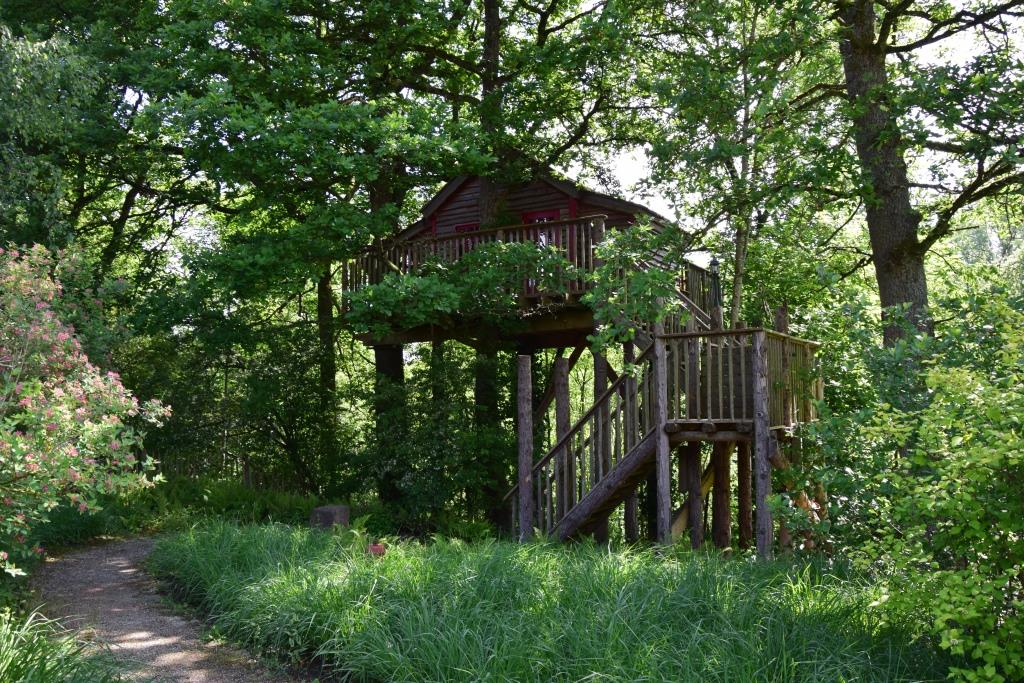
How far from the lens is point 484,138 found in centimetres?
1394

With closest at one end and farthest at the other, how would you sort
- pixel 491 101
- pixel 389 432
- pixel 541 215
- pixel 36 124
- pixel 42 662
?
pixel 42 662 < pixel 36 124 < pixel 389 432 < pixel 491 101 < pixel 541 215

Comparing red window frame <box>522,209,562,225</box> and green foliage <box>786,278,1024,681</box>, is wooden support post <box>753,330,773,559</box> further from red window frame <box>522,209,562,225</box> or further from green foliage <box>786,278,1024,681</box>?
red window frame <box>522,209,562,225</box>

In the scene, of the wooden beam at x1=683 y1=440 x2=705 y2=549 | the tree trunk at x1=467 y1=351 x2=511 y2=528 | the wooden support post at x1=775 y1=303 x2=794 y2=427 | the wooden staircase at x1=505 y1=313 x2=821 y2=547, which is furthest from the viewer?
the tree trunk at x1=467 y1=351 x2=511 y2=528

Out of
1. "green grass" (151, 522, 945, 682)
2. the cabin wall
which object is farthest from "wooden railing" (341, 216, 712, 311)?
"green grass" (151, 522, 945, 682)

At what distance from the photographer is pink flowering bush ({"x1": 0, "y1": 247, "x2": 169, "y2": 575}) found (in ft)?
20.8

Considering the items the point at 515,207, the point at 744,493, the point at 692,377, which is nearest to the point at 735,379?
the point at 692,377

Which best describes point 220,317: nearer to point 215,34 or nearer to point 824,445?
point 215,34

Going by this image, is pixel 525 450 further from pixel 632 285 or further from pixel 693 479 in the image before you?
pixel 632 285

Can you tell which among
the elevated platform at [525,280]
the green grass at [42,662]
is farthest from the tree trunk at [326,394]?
the green grass at [42,662]

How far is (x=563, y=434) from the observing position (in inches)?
529

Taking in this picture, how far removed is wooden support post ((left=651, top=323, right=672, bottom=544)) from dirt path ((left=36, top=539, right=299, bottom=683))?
5.49 m

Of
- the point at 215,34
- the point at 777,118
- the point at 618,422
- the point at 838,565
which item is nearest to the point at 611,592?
the point at 838,565

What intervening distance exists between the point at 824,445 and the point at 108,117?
42.6 ft

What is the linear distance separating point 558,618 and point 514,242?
8984 millimetres
